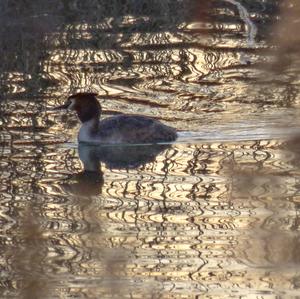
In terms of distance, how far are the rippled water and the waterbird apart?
103 millimetres

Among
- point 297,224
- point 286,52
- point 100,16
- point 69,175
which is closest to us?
point 286,52

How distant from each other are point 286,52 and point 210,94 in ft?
25.6

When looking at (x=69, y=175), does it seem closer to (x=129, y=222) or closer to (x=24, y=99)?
(x=129, y=222)

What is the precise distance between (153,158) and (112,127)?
2.66ft

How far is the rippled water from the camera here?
6.12m

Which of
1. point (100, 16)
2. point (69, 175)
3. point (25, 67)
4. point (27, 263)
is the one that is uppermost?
point (100, 16)

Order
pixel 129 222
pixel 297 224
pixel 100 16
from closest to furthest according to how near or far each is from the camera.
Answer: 1. pixel 297 224
2. pixel 129 222
3. pixel 100 16

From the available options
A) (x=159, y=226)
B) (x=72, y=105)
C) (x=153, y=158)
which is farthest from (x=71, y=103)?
(x=159, y=226)

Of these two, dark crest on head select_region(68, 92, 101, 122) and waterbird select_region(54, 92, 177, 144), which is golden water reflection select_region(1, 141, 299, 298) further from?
dark crest on head select_region(68, 92, 101, 122)

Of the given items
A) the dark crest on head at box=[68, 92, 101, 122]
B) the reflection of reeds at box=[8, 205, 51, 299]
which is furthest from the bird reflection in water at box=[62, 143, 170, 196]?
the reflection of reeds at box=[8, 205, 51, 299]

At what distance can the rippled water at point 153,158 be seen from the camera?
612cm

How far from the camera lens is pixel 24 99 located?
39.5 ft

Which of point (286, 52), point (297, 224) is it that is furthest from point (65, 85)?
point (286, 52)

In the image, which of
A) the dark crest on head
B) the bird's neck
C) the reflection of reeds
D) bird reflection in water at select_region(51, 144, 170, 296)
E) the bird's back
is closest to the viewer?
the reflection of reeds
